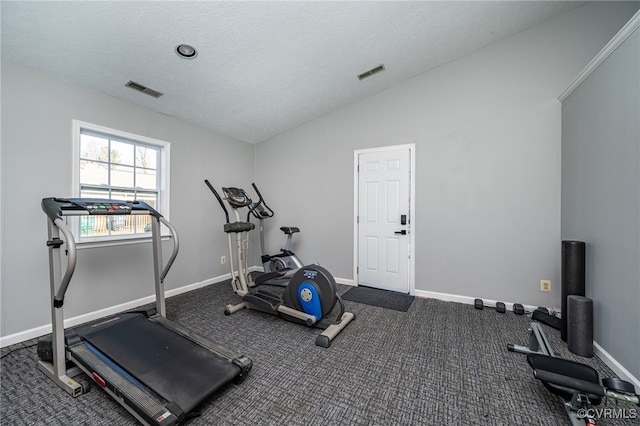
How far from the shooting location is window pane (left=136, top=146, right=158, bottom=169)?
3154mm

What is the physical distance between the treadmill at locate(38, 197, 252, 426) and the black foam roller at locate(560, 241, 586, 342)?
2833mm

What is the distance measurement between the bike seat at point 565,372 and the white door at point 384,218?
76.8 inches

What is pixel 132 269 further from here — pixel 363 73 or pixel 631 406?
pixel 631 406

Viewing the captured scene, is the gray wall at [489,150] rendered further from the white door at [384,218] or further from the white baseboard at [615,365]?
the white baseboard at [615,365]

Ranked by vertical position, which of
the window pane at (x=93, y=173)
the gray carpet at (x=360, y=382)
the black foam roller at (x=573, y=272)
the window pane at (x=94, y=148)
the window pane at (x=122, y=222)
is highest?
the window pane at (x=94, y=148)

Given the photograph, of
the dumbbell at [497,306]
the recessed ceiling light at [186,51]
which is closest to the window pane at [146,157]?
the recessed ceiling light at [186,51]

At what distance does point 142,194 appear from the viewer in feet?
10.5

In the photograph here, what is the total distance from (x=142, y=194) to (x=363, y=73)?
332 cm

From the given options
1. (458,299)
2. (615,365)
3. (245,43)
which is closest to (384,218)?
(458,299)

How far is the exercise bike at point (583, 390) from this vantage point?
3.98 feet

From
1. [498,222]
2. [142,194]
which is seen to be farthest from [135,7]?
[498,222]

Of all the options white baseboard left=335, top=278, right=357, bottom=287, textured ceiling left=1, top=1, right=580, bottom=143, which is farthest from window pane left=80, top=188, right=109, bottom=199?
white baseboard left=335, top=278, right=357, bottom=287

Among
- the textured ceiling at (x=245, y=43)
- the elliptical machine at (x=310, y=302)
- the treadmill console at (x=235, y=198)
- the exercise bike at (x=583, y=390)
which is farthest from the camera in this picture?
the treadmill console at (x=235, y=198)

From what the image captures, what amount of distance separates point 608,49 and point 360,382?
322 cm
